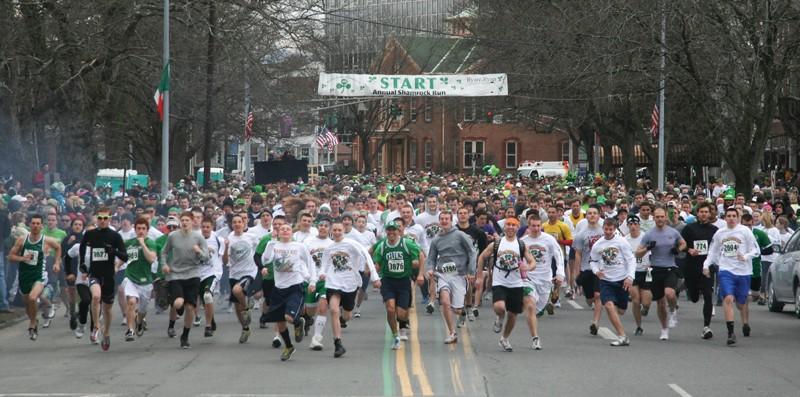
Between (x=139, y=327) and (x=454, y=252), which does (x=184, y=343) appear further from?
(x=454, y=252)

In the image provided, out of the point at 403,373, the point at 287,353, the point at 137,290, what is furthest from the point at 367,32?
the point at 403,373

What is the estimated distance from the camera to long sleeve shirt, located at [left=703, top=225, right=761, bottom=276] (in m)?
16.2

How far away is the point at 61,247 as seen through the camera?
1775 cm

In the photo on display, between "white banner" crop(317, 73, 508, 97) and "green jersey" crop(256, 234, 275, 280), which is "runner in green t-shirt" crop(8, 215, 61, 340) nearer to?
"green jersey" crop(256, 234, 275, 280)

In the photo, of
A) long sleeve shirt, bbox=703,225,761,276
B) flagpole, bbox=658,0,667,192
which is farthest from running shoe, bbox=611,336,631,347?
flagpole, bbox=658,0,667,192

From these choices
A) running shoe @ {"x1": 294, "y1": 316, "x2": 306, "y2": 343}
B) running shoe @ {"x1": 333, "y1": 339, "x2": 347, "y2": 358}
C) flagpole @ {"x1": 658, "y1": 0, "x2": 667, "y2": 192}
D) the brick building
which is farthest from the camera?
the brick building

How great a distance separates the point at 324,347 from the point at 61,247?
455 cm

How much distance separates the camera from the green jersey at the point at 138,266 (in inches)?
637

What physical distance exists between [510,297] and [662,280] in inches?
101

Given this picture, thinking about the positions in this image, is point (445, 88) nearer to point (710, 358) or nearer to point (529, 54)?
point (529, 54)

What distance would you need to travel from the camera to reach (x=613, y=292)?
16.0 m

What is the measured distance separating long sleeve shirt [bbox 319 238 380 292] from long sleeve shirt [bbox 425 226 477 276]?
4.21ft

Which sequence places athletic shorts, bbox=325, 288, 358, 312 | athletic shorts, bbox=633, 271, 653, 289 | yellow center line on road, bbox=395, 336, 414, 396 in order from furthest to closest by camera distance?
athletic shorts, bbox=633, 271, 653, 289 → athletic shorts, bbox=325, 288, 358, 312 → yellow center line on road, bbox=395, 336, 414, 396

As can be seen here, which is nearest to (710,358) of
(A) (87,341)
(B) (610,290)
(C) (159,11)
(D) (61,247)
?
(B) (610,290)
